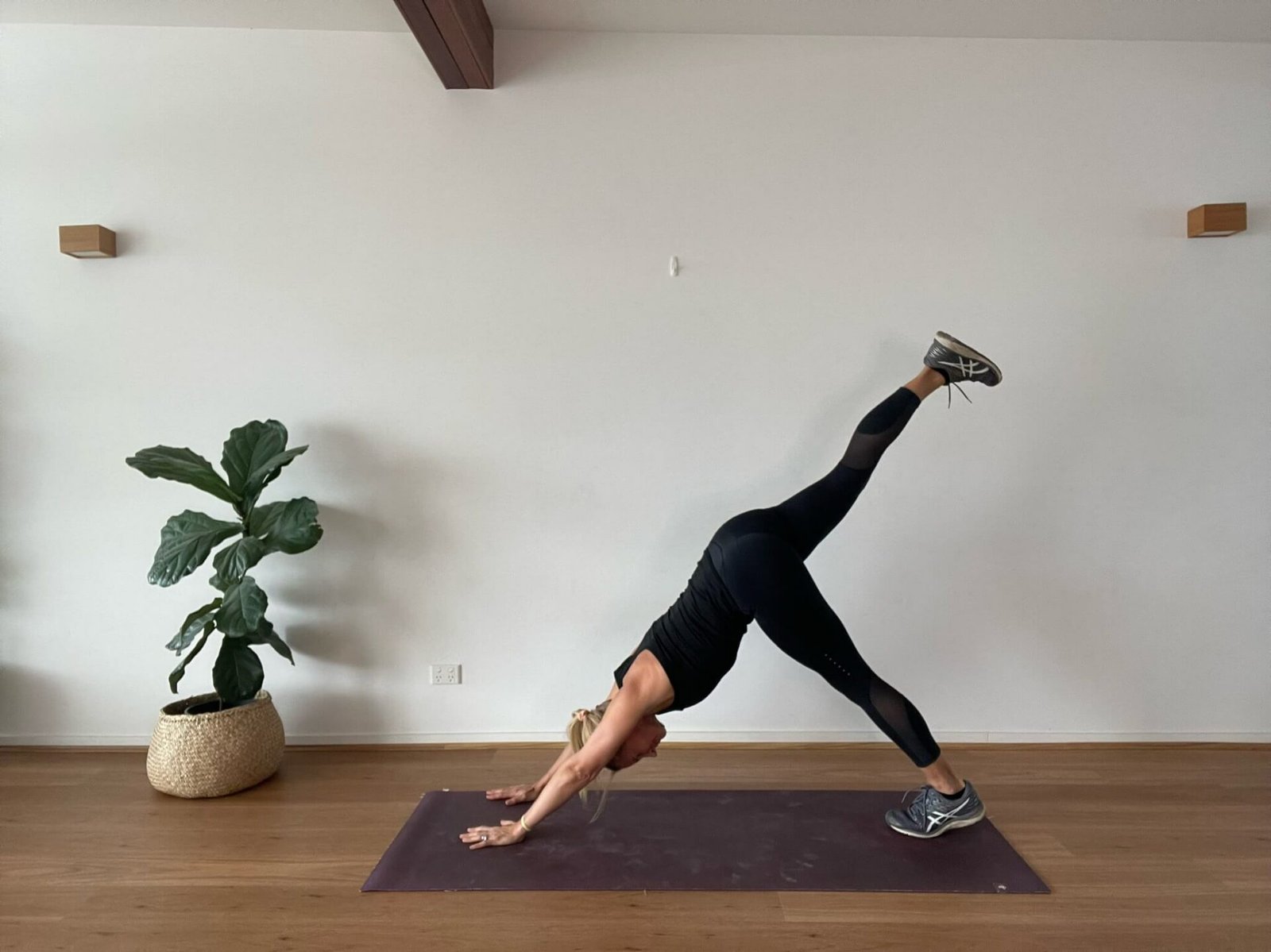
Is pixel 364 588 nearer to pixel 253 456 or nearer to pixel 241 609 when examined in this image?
pixel 241 609

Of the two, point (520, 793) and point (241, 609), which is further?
point (241, 609)

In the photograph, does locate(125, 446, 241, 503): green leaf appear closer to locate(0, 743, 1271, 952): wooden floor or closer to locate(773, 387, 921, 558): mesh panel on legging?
locate(0, 743, 1271, 952): wooden floor

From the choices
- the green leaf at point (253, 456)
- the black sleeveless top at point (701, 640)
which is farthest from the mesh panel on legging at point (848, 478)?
the green leaf at point (253, 456)

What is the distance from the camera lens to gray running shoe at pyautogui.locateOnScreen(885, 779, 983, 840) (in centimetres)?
230

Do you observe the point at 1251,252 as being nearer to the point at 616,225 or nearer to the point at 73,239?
the point at 616,225

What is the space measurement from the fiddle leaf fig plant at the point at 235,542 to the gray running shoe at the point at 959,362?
2247mm

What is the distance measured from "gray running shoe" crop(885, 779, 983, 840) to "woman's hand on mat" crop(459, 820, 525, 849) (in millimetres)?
1153

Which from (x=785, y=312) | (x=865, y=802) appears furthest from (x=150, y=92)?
(x=865, y=802)

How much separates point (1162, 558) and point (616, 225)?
266 cm

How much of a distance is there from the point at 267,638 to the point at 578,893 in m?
1.54

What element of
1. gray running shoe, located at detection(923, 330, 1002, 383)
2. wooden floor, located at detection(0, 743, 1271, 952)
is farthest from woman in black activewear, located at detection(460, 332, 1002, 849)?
gray running shoe, located at detection(923, 330, 1002, 383)

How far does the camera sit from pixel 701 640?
2.28 metres

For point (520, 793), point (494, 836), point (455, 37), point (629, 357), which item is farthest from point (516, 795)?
point (455, 37)

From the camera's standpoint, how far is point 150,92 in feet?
10.2
